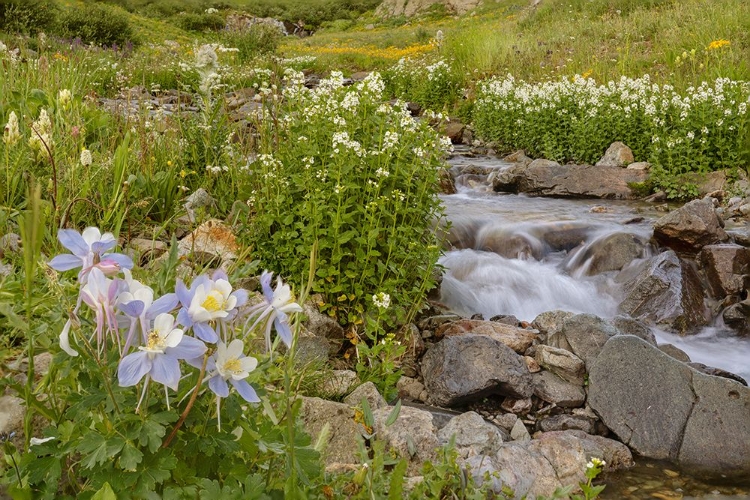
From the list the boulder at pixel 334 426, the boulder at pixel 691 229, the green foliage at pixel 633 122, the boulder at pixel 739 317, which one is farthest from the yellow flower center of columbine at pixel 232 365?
the green foliage at pixel 633 122

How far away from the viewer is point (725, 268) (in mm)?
5438

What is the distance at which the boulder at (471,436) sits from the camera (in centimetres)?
289

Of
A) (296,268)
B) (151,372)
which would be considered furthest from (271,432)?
(296,268)

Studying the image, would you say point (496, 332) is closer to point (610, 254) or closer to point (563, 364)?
point (563, 364)

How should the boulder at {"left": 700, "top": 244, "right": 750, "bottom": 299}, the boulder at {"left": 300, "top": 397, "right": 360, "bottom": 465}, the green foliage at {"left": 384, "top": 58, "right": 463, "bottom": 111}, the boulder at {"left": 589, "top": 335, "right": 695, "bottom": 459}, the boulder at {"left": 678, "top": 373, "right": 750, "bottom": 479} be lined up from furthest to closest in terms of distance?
the green foliage at {"left": 384, "top": 58, "right": 463, "bottom": 111}, the boulder at {"left": 700, "top": 244, "right": 750, "bottom": 299}, the boulder at {"left": 589, "top": 335, "right": 695, "bottom": 459}, the boulder at {"left": 678, "top": 373, "right": 750, "bottom": 479}, the boulder at {"left": 300, "top": 397, "right": 360, "bottom": 465}

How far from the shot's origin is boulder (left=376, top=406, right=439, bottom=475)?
2625mm

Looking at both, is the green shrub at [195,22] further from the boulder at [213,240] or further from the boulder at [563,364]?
the boulder at [563,364]

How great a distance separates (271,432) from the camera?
1.35m

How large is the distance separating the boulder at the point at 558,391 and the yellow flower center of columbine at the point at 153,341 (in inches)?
129

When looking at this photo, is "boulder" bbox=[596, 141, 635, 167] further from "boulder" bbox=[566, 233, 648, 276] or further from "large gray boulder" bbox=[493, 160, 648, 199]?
"boulder" bbox=[566, 233, 648, 276]

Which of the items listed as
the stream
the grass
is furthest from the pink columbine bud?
the grass

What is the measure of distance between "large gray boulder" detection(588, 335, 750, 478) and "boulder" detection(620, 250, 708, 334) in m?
1.40

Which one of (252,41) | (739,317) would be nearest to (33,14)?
(252,41)

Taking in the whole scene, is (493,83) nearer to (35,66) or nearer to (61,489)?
(35,66)
